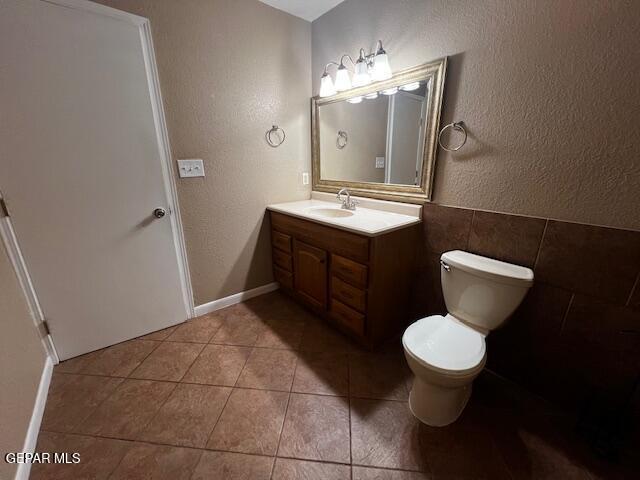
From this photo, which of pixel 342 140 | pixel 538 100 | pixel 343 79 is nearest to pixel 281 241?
pixel 342 140

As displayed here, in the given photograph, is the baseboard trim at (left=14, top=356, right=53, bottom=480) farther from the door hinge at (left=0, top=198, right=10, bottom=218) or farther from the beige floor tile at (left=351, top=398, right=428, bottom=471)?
A: the beige floor tile at (left=351, top=398, right=428, bottom=471)

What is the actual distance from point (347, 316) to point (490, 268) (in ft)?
2.87

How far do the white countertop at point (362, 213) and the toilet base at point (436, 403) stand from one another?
782 mm

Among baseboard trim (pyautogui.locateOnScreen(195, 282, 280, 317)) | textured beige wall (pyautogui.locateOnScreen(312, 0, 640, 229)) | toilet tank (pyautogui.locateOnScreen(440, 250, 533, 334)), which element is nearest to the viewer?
textured beige wall (pyautogui.locateOnScreen(312, 0, 640, 229))

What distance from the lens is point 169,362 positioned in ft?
5.39

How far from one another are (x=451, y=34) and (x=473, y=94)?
1.15ft

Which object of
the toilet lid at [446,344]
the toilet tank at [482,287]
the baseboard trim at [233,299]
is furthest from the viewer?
the baseboard trim at [233,299]

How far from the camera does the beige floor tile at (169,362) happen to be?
1.54 metres

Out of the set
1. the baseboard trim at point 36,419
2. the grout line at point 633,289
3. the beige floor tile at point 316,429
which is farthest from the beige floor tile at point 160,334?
the grout line at point 633,289

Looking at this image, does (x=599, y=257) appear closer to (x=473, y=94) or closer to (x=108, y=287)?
(x=473, y=94)

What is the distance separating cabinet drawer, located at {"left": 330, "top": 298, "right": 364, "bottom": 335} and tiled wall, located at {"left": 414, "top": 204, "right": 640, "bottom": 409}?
72 cm

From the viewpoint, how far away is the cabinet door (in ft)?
6.03

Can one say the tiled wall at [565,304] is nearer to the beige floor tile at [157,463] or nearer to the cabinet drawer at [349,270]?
the cabinet drawer at [349,270]

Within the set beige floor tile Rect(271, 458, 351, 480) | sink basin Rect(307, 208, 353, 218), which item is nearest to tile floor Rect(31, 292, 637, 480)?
beige floor tile Rect(271, 458, 351, 480)
